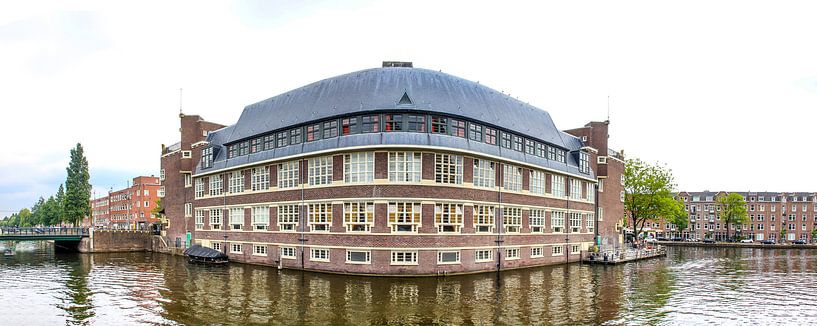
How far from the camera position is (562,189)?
57812mm

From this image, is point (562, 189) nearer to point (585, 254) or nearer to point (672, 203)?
point (585, 254)

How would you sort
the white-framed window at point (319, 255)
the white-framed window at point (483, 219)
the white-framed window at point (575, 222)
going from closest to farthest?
the white-framed window at point (319, 255)
the white-framed window at point (483, 219)
the white-framed window at point (575, 222)

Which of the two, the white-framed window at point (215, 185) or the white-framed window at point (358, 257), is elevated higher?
the white-framed window at point (215, 185)

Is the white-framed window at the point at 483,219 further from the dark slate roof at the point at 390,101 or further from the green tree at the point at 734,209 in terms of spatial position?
the green tree at the point at 734,209

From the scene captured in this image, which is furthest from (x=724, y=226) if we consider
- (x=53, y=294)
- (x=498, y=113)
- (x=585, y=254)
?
(x=53, y=294)

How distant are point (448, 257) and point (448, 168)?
7.41 metres

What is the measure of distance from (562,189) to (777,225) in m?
115

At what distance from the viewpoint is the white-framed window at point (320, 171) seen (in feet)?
146

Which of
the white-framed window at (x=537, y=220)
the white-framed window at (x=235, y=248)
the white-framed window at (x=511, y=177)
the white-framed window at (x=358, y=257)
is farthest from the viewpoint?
the white-framed window at (x=235, y=248)

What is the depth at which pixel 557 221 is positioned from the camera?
56.4 metres

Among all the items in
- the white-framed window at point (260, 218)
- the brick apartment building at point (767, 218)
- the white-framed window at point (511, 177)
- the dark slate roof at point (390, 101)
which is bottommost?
the brick apartment building at point (767, 218)

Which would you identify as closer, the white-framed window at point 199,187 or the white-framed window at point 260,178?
the white-framed window at point 260,178

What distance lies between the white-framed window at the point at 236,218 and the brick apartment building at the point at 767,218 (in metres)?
110

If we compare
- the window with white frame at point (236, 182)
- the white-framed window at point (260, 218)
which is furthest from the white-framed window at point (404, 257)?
the window with white frame at point (236, 182)
